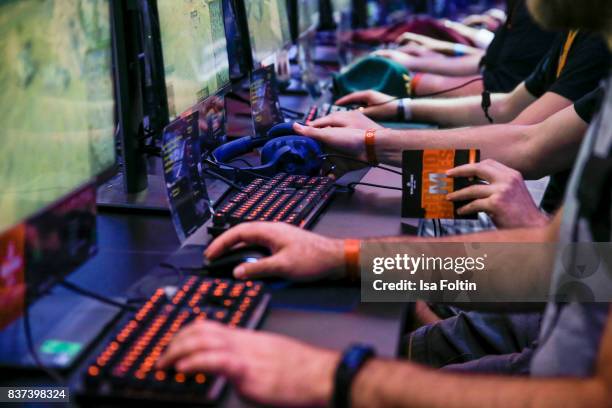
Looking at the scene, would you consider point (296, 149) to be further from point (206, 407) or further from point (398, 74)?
point (398, 74)

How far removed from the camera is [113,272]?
1.31 meters

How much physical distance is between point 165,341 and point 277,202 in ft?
1.93

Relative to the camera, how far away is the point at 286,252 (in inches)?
48.8

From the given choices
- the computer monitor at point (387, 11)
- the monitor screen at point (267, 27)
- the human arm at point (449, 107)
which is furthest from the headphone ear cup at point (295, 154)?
the computer monitor at point (387, 11)

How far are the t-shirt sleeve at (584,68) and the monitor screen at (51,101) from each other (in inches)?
50.5

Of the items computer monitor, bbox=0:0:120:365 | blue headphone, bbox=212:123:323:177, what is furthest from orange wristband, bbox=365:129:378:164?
computer monitor, bbox=0:0:120:365

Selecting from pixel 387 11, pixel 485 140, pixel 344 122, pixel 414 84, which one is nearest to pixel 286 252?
pixel 344 122

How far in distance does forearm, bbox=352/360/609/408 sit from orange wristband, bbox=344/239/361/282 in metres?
0.35

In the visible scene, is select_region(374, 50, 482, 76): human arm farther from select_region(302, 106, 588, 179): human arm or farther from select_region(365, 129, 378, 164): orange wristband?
select_region(365, 129, 378, 164): orange wristband

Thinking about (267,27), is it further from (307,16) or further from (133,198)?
(133,198)

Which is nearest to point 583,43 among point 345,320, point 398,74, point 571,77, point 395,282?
point 571,77

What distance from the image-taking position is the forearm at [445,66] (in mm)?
3561

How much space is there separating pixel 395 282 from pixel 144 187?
66 centimetres

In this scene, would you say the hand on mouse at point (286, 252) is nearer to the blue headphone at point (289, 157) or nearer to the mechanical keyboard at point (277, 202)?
the mechanical keyboard at point (277, 202)
